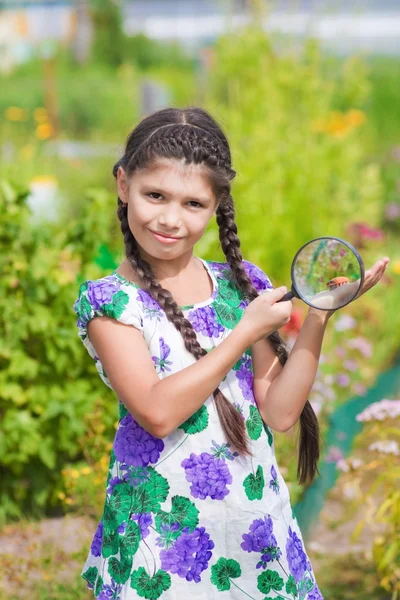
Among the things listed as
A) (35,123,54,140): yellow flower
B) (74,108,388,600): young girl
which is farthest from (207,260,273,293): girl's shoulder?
(35,123,54,140): yellow flower

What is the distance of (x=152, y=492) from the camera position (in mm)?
1745

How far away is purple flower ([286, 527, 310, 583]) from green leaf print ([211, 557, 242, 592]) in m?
0.11

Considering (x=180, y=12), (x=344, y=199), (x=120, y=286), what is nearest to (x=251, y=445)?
(x=120, y=286)

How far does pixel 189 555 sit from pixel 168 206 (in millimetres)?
637

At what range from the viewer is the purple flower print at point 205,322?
1.81 metres

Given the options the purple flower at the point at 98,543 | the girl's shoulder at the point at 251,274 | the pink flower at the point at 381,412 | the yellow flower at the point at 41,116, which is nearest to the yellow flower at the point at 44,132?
the yellow flower at the point at 41,116

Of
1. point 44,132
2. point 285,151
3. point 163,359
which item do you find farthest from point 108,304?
point 44,132

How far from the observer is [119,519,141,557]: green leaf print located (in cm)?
174

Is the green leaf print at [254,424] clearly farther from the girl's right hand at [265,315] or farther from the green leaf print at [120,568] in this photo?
the green leaf print at [120,568]

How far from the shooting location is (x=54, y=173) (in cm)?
775

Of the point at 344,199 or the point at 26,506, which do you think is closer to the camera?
the point at 26,506

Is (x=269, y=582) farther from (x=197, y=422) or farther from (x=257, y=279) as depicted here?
(x=257, y=279)

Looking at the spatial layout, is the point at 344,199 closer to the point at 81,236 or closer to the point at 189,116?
the point at 81,236

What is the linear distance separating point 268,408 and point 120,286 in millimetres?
366
